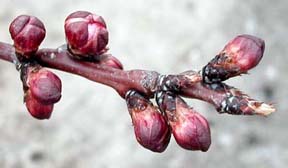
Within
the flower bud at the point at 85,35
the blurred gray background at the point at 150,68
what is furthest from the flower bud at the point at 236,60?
the blurred gray background at the point at 150,68

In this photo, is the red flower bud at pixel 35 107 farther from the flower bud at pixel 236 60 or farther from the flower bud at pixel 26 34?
the flower bud at pixel 236 60

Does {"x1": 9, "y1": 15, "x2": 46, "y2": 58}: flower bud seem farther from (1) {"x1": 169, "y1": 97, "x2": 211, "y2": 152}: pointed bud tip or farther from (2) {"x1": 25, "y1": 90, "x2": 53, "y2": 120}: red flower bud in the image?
(1) {"x1": 169, "y1": 97, "x2": 211, "y2": 152}: pointed bud tip

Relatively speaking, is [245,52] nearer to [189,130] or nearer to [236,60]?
[236,60]

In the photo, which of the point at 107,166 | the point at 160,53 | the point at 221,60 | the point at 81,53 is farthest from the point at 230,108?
the point at 160,53

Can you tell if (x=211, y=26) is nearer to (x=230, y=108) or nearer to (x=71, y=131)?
(x=71, y=131)

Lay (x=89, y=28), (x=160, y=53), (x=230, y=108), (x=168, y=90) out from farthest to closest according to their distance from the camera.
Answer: (x=160, y=53), (x=89, y=28), (x=168, y=90), (x=230, y=108)

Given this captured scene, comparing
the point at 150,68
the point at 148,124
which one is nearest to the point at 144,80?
the point at 148,124

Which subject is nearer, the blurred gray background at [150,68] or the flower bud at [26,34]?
the flower bud at [26,34]
